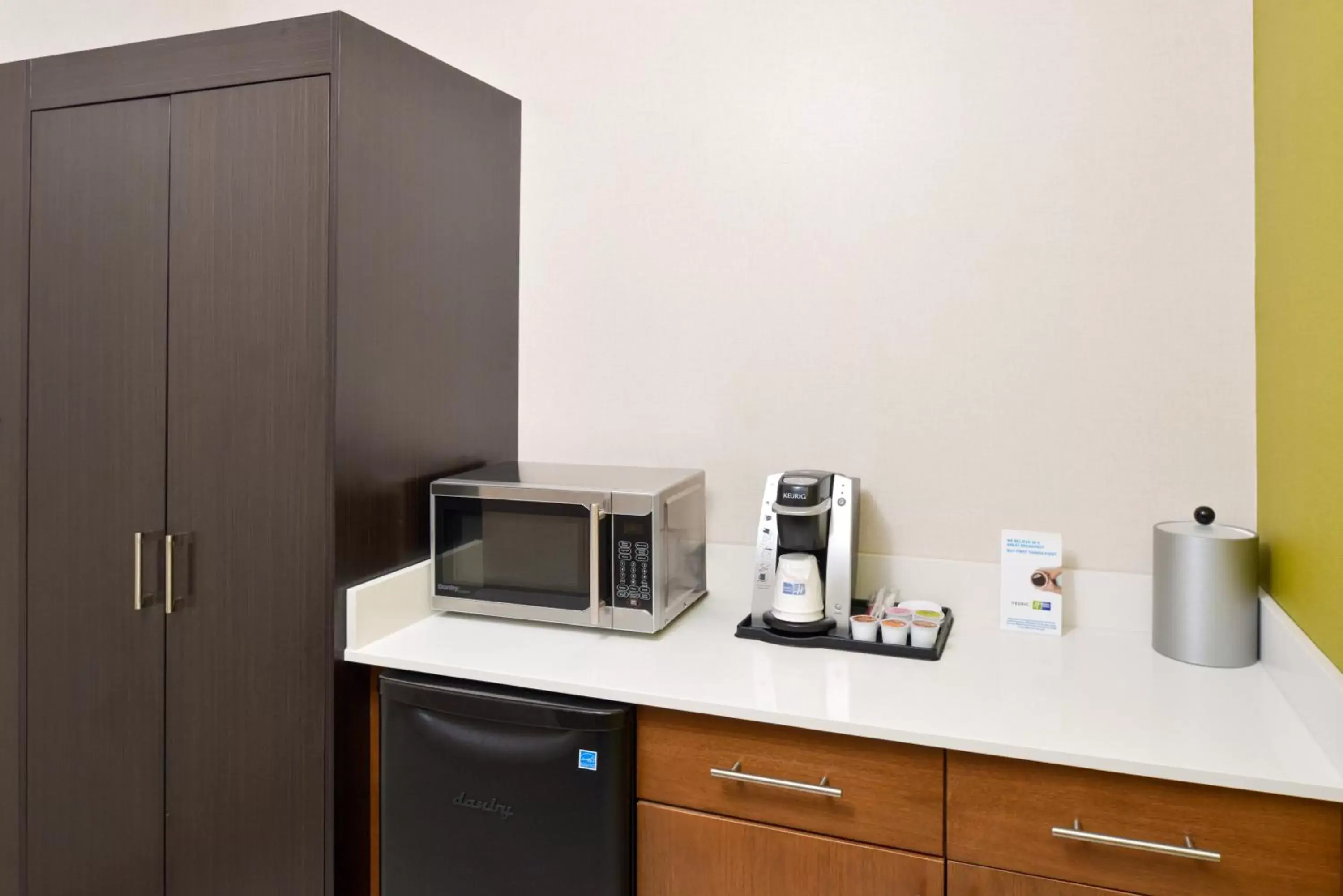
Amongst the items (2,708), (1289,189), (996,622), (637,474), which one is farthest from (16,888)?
(1289,189)

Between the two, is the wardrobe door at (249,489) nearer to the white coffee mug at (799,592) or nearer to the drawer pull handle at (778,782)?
the drawer pull handle at (778,782)

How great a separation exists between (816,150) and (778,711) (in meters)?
1.23

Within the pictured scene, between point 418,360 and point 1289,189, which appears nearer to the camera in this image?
point 1289,189

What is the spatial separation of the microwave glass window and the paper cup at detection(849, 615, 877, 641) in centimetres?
52

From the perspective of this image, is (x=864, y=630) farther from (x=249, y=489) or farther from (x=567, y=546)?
(x=249, y=489)

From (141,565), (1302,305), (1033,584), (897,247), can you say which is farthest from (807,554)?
(141,565)

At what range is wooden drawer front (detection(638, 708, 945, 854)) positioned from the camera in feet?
4.10

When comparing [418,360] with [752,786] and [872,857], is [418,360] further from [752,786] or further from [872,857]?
[872,857]

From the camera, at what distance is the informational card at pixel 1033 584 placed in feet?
5.41

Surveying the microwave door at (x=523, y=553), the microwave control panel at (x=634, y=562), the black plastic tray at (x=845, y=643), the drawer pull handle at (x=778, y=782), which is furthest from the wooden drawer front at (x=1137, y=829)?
the microwave door at (x=523, y=553)

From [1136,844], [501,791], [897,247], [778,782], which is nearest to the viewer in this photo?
[1136,844]

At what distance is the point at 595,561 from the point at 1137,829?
98cm

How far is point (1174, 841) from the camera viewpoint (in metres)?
1.13

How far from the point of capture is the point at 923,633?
5.05ft
